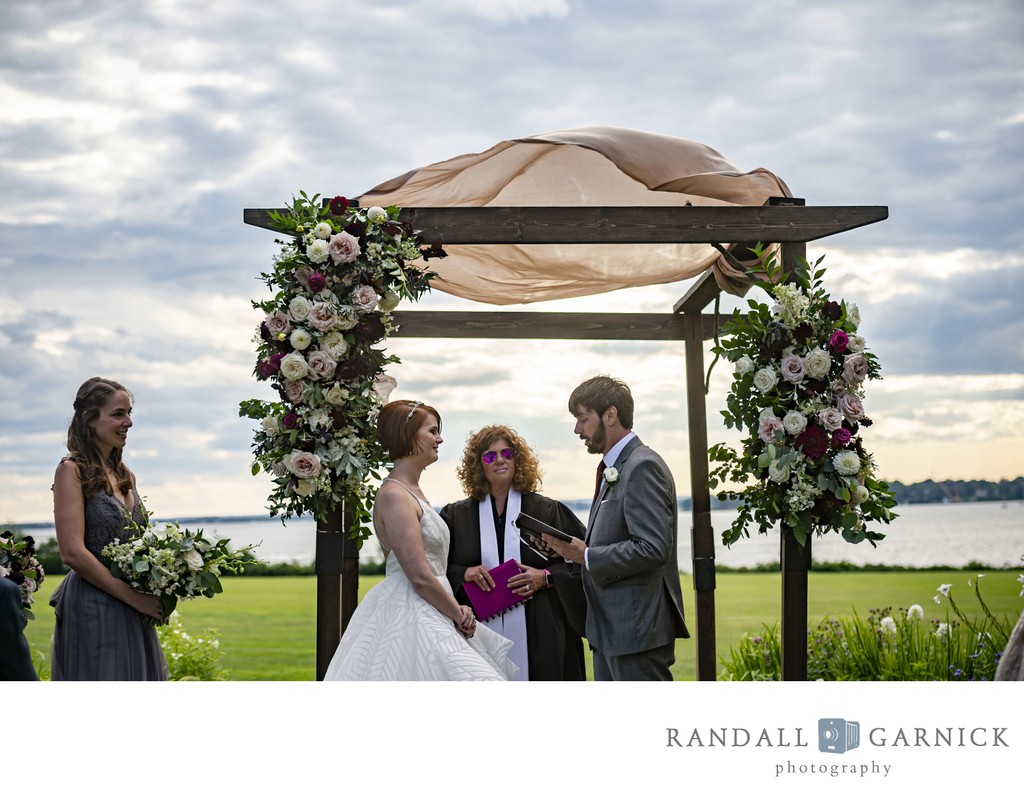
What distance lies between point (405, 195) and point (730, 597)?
20.5 meters

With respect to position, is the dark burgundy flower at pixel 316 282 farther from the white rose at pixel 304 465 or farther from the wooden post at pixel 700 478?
the wooden post at pixel 700 478

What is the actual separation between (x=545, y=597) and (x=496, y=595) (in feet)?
1.02

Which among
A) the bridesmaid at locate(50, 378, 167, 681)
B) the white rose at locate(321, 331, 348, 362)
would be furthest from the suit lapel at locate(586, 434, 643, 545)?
the bridesmaid at locate(50, 378, 167, 681)

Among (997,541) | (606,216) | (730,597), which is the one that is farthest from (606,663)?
(730,597)

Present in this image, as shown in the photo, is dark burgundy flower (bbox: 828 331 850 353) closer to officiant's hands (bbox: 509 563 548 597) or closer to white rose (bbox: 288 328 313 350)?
officiant's hands (bbox: 509 563 548 597)

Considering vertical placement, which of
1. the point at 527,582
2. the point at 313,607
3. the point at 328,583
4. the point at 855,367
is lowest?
the point at 313,607

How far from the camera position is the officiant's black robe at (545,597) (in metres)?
5.40

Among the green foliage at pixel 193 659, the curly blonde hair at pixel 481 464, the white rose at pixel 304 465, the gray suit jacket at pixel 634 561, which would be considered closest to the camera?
the white rose at pixel 304 465

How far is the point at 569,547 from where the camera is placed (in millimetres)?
4715

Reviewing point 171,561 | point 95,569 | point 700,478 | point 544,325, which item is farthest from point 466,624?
point 700,478
